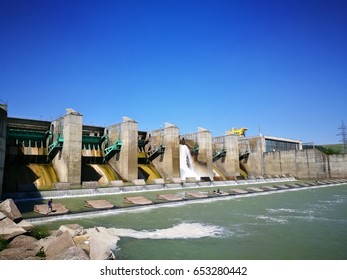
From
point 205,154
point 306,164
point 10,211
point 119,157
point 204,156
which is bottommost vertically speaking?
point 10,211

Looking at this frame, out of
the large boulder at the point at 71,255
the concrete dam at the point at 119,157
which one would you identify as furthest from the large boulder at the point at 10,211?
the large boulder at the point at 71,255

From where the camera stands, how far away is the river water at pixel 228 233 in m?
7.76

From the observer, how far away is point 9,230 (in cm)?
866

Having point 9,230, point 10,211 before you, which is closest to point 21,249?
point 9,230

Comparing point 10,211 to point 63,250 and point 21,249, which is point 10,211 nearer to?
point 21,249

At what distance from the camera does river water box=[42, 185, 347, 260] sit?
7.76 m

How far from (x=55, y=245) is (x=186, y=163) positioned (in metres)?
30.6

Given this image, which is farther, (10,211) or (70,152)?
(70,152)

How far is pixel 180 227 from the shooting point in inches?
441

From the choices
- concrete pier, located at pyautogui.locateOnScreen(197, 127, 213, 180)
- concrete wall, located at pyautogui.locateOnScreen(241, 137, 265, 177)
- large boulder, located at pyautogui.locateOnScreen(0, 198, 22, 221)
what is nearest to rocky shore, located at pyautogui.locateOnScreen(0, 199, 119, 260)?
large boulder, located at pyautogui.locateOnScreen(0, 198, 22, 221)

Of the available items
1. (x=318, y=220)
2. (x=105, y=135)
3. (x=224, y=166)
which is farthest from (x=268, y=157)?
(x=318, y=220)

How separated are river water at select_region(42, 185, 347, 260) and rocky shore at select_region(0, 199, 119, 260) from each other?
2.71ft

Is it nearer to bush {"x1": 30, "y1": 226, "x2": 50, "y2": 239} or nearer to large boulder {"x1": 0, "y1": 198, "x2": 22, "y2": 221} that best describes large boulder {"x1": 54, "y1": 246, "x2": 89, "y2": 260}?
bush {"x1": 30, "y1": 226, "x2": 50, "y2": 239}
